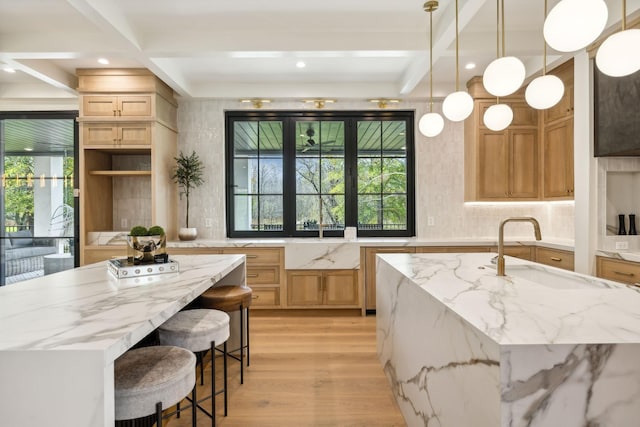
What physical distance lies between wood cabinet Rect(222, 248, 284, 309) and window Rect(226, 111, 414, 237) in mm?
614

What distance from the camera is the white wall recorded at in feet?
15.0

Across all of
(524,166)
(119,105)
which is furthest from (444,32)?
(119,105)

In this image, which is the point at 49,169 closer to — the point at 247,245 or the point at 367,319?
the point at 247,245

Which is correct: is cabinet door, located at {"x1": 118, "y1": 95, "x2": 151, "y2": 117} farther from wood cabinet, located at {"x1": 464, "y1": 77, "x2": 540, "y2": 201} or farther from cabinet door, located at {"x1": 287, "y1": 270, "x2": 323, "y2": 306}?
wood cabinet, located at {"x1": 464, "y1": 77, "x2": 540, "y2": 201}

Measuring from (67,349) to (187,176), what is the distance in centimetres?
360

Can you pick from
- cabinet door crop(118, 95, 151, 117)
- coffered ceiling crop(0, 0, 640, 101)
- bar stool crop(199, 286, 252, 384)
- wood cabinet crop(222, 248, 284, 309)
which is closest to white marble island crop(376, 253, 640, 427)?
bar stool crop(199, 286, 252, 384)

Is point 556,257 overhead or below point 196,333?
overhead

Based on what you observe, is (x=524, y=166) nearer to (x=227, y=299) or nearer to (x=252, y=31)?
(x=252, y=31)

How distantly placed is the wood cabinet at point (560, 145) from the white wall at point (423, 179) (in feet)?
1.98

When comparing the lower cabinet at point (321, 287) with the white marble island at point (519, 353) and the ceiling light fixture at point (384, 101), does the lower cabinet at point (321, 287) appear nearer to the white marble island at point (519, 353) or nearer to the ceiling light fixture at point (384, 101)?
the ceiling light fixture at point (384, 101)

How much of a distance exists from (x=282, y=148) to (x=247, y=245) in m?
1.36

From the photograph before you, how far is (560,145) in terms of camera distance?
390 cm

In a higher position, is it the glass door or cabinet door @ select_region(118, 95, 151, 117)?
cabinet door @ select_region(118, 95, 151, 117)

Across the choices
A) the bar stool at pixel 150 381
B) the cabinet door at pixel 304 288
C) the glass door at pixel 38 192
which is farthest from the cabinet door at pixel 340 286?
the glass door at pixel 38 192
